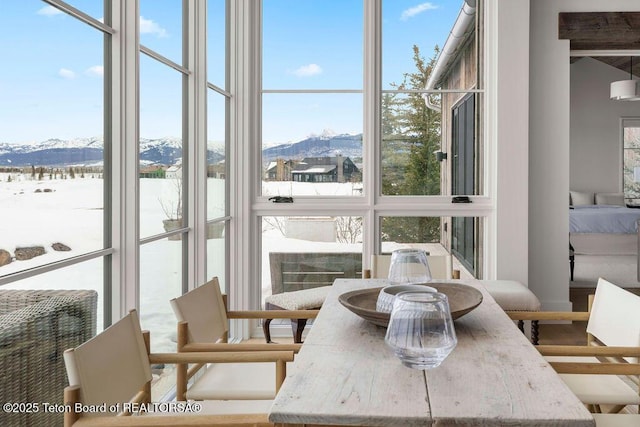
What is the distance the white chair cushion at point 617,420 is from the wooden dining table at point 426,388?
46cm

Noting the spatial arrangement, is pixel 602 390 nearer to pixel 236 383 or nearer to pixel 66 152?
pixel 236 383

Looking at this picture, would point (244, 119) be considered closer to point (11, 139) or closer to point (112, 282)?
point (112, 282)

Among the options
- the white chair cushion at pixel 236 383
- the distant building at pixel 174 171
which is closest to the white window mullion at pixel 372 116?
the distant building at pixel 174 171

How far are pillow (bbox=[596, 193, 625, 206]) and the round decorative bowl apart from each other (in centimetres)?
997

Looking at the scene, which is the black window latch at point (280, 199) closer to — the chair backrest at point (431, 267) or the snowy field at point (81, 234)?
the chair backrest at point (431, 267)

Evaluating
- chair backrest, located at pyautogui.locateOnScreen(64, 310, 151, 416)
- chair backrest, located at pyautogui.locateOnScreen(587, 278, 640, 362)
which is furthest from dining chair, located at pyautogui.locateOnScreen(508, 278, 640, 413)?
chair backrest, located at pyautogui.locateOnScreen(64, 310, 151, 416)

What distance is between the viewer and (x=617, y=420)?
6.14ft

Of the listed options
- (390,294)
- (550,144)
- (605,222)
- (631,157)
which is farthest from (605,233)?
(390,294)

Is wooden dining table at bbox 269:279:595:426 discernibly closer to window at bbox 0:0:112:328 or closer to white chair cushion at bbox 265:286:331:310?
window at bbox 0:0:112:328

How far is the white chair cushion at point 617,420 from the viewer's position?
1.83 meters

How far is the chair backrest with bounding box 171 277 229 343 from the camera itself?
2180 millimetres

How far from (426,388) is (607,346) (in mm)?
1199

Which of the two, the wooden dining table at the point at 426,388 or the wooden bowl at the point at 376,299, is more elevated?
the wooden bowl at the point at 376,299

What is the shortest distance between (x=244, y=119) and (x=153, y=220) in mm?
1691
